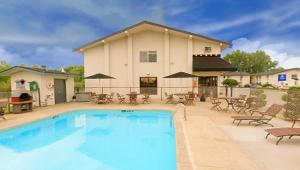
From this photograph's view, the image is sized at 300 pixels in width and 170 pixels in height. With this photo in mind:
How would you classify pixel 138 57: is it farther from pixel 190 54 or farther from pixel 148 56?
pixel 190 54

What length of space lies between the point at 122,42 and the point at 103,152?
14726mm

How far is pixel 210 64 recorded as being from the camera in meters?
17.2

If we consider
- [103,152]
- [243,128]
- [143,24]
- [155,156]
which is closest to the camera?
[155,156]

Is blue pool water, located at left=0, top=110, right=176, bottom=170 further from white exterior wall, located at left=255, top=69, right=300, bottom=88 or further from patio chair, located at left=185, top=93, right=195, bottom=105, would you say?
white exterior wall, located at left=255, top=69, right=300, bottom=88

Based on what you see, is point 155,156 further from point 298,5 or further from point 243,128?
point 298,5

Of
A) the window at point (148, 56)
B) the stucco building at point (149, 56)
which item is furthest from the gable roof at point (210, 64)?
the window at point (148, 56)

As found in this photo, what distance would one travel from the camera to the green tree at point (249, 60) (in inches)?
2576

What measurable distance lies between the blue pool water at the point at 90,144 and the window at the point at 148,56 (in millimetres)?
8770

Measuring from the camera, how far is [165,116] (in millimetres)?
11539

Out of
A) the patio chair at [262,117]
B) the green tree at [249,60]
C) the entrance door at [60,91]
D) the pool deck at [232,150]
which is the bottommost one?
the pool deck at [232,150]

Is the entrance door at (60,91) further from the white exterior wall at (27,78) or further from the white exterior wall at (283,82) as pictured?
the white exterior wall at (283,82)

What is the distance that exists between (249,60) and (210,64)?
191 feet

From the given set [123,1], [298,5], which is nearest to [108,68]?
[123,1]

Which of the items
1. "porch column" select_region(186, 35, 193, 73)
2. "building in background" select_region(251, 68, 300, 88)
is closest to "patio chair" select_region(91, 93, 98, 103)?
"porch column" select_region(186, 35, 193, 73)
